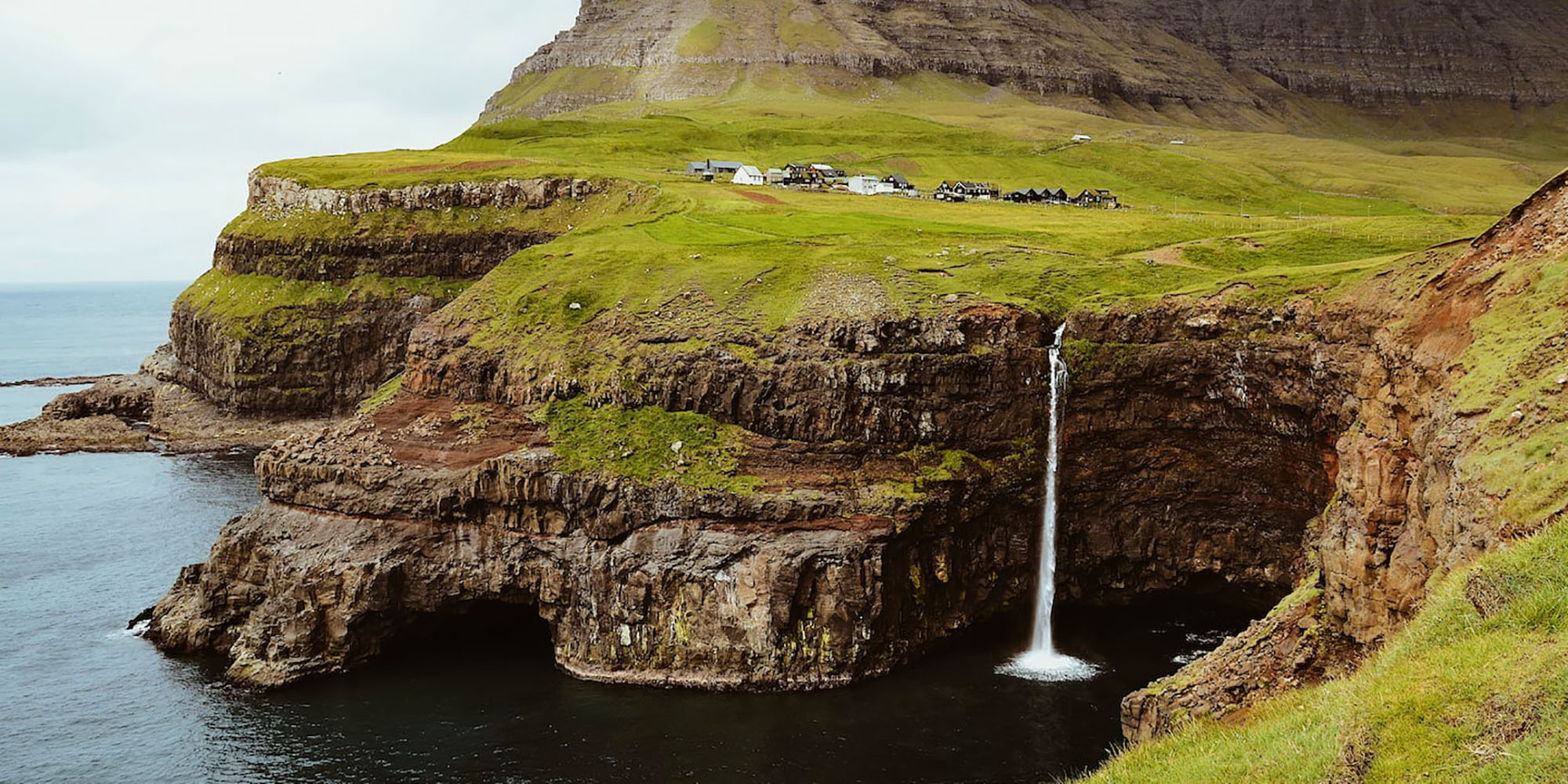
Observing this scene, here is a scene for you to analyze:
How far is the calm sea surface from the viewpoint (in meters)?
47.9

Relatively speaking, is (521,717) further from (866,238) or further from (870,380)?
(866,238)

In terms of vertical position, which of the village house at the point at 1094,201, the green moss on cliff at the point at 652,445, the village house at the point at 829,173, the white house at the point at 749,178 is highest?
the village house at the point at 829,173

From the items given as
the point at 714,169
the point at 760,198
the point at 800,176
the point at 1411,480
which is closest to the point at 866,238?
the point at 760,198

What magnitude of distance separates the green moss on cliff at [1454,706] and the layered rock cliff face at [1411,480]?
274 centimetres

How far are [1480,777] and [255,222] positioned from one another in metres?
137

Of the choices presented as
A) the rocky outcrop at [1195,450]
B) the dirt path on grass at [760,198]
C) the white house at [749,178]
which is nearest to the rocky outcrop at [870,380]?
the rocky outcrop at [1195,450]

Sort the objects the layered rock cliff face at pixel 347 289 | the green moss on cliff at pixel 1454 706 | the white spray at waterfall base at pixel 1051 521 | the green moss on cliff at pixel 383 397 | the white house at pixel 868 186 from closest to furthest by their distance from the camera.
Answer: the green moss on cliff at pixel 1454 706 < the white spray at waterfall base at pixel 1051 521 < the green moss on cliff at pixel 383 397 < the white house at pixel 868 186 < the layered rock cliff face at pixel 347 289

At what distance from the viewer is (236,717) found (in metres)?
53.7

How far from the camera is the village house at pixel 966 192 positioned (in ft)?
389

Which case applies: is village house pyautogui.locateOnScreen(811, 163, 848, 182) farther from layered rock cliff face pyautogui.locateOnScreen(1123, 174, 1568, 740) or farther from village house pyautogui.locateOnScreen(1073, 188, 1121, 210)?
layered rock cliff face pyautogui.locateOnScreen(1123, 174, 1568, 740)

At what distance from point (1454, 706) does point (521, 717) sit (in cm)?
4098

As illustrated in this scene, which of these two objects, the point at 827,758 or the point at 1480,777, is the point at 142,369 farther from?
the point at 1480,777

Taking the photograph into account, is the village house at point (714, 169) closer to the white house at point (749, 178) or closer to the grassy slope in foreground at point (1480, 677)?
the white house at point (749, 178)

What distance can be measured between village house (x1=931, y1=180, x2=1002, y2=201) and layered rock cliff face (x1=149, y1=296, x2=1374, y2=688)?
188ft
